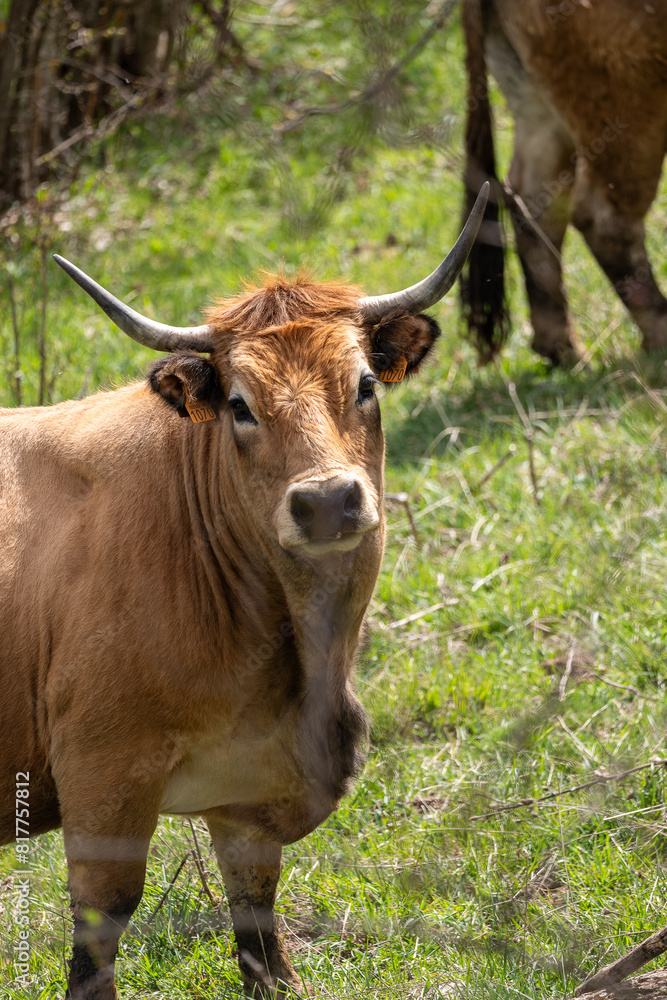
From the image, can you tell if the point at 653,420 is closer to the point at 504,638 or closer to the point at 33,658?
the point at 504,638

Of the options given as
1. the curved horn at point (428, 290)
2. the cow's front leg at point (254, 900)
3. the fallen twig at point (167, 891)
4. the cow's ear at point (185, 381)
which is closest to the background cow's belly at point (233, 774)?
the cow's front leg at point (254, 900)

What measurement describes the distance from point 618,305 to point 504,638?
3922 mm

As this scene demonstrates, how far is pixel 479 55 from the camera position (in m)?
7.88

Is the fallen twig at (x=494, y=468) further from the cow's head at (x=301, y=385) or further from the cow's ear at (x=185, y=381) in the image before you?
the cow's ear at (x=185, y=381)

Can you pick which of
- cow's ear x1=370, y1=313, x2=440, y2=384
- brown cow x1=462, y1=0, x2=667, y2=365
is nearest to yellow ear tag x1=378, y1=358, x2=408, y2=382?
cow's ear x1=370, y1=313, x2=440, y2=384

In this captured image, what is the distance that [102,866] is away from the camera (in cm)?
329

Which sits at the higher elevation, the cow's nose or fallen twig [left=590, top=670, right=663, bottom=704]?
the cow's nose

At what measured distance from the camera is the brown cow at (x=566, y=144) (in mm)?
6742

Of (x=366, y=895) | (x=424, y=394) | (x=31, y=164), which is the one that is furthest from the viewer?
(x=31, y=164)

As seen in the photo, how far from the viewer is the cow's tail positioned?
25.4ft

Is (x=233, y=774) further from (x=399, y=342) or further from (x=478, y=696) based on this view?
(x=478, y=696)

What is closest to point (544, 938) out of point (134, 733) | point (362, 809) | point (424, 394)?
point (362, 809)

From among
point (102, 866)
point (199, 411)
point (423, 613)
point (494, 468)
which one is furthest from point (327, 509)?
point (494, 468)

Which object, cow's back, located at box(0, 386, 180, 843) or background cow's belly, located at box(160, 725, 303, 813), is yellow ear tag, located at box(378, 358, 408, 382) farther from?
background cow's belly, located at box(160, 725, 303, 813)
